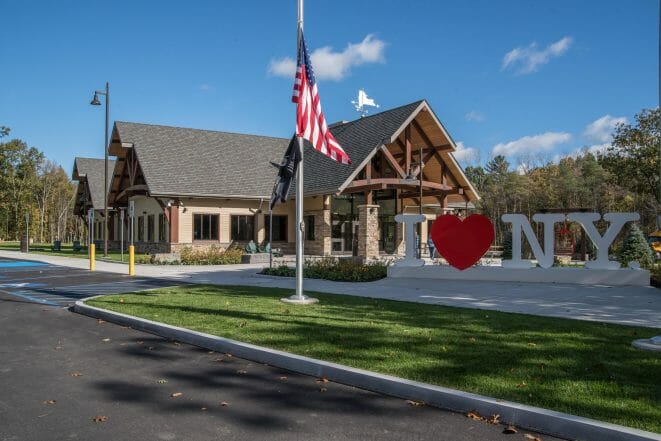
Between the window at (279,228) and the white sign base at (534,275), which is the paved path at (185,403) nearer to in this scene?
the white sign base at (534,275)

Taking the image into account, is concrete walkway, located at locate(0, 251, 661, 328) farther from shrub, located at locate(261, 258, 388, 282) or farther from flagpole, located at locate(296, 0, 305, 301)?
flagpole, located at locate(296, 0, 305, 301)

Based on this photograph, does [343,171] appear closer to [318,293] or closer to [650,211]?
[318,293]

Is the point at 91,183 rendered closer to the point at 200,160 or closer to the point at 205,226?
the point at 200,160

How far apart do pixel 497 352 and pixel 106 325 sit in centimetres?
675

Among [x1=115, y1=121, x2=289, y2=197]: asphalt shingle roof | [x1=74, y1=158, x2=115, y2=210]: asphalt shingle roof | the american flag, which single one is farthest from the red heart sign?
[x1=74, y1=158, x2=115, y2=210]: asphalt shingle roof

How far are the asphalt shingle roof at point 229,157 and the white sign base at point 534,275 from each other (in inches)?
377

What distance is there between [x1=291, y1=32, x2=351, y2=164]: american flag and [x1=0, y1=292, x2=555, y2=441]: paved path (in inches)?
206

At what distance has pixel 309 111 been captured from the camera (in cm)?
1123

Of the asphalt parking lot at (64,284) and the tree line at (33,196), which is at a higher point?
the tree line at (33,196)

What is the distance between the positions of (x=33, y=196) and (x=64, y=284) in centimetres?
7366

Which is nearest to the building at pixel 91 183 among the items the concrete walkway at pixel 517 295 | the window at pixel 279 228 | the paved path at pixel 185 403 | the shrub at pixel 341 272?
the window at pixel 279 228

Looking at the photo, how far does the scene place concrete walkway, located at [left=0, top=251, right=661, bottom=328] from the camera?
10.0m

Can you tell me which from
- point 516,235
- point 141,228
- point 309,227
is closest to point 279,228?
point 309,227

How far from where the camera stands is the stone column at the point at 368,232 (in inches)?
980
